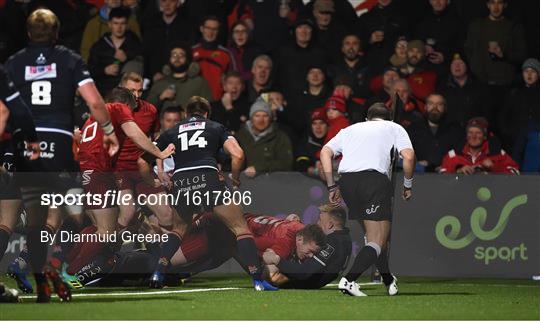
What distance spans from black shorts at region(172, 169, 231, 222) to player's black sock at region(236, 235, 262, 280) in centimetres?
43

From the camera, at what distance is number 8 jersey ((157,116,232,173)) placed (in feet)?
43.8

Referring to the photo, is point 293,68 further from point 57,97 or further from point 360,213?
point 57,97

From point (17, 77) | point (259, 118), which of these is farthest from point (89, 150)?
point (259, 118)

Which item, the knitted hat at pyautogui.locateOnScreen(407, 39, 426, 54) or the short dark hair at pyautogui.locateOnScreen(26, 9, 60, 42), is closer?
the short dark hair at pyautogui.locateOnScreen(26, 9, 60, 42)

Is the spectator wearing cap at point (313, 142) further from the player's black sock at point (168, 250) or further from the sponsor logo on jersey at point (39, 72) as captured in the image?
the sponsor logo on jersey at point (39, 72)

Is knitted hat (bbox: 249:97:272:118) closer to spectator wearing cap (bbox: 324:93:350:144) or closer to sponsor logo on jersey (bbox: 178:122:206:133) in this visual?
spectator wearing cap (bbox: 324:93:350:144)

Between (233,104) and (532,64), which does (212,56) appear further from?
(532,64)

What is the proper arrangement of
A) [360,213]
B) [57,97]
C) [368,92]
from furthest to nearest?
[368,92], [360,213], [57,97]

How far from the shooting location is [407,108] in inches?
657

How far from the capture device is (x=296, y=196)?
15602 millimetres

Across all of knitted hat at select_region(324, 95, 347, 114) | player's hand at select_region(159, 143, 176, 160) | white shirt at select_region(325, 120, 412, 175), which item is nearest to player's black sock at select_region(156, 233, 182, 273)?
player's hand at select_region(159, 143, 176, 160)

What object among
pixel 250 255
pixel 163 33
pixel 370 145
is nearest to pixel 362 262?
pixel 370 145

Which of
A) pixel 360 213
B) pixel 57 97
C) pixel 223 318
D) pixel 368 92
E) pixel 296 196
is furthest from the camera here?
pixel 368 92

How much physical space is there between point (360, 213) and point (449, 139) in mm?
4001
